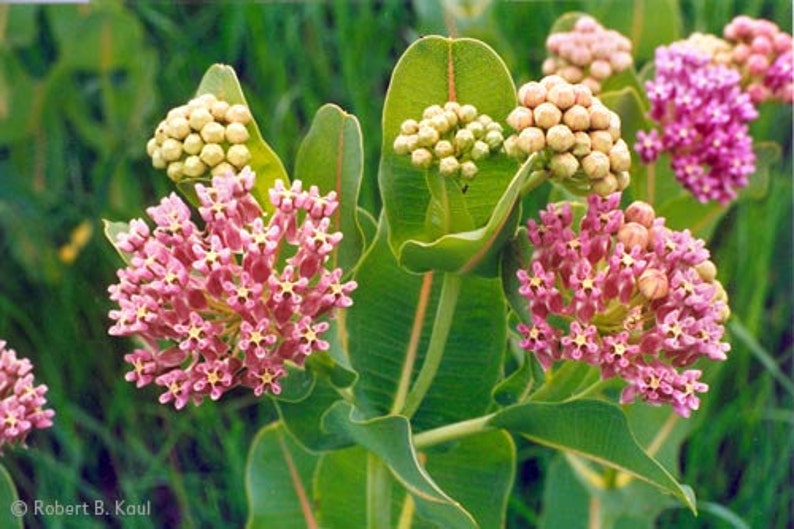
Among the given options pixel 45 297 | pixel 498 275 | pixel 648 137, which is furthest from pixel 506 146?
pixel 45 297

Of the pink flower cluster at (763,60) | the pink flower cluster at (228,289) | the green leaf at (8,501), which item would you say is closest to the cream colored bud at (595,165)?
the pink flower cluster at (228,289)

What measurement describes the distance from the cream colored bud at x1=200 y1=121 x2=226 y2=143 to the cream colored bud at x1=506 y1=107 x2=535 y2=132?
0.83 feet

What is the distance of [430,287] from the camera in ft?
4.00

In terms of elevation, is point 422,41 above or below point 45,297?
above

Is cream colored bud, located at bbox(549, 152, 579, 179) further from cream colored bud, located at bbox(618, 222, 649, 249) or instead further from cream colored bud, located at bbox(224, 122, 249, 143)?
cream colored bud, located at bbox(224, 122, 249, 143)

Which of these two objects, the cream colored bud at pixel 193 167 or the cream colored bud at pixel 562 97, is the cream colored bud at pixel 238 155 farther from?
the cream colored bud at pixel 562 97

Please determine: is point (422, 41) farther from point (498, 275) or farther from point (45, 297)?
point (45, 297)

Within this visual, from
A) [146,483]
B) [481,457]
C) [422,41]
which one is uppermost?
[422,41]

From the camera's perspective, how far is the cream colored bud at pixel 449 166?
1.01 meters

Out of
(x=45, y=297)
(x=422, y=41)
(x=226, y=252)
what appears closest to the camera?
(x=226, y=252)

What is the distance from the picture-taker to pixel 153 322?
1015 mm

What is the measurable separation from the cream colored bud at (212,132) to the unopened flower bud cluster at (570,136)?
248 mm

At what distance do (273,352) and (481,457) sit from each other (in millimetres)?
326

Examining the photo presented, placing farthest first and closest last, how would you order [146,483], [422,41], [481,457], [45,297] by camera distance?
[45,297] < [146,483] < [481,457] < [422,41]
